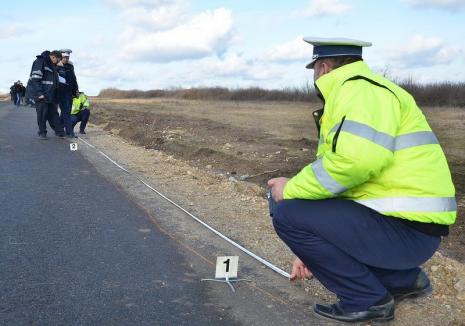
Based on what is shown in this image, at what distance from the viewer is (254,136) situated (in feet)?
57.2

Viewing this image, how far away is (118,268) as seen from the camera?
4.52 metres

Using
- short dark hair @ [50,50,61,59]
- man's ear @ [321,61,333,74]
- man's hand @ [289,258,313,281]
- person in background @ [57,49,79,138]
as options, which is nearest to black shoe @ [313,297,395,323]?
man's hand @ [289,258,313,281]

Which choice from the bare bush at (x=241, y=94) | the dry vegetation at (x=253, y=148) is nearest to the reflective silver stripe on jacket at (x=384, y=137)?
the dry vegetation at (x=253, y=148)

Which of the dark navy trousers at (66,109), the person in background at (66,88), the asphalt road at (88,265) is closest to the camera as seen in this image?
the asphalt road at (88,265)

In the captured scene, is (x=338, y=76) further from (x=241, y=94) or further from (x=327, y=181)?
(x=241, y=94)

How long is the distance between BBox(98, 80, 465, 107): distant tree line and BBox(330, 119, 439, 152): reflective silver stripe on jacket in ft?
121

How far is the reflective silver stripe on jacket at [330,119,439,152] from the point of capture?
312cm

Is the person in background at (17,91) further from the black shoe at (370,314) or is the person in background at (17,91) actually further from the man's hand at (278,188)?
the black shoe at (370,314)

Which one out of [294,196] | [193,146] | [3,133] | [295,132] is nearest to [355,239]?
[294,196]

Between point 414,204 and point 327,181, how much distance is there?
0.53m

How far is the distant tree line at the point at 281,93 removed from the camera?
3994cm

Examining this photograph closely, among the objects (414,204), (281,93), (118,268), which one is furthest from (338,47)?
(281,93)

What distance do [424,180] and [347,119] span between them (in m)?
0.59

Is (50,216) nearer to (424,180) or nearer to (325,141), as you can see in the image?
(325,141)
